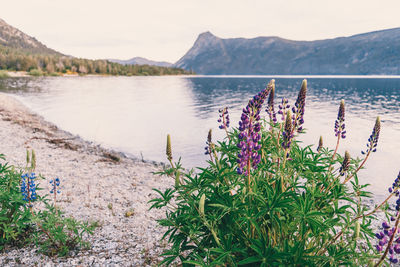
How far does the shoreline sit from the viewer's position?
5891 millimetres

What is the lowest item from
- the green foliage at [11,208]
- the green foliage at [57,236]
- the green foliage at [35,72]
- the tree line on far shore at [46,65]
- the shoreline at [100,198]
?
the shoreline at [100,198]

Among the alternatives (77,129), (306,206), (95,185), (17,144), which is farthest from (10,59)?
(306,206)

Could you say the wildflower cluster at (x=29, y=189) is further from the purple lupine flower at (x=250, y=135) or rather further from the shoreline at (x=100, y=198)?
the purple lupine flower at (x=250, y=135)

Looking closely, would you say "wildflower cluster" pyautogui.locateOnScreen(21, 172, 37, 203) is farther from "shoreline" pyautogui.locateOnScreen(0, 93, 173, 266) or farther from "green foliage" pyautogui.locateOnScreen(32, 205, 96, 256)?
"shoreline" pyautogui.locateOnScreen(0, 93, 173, 266)

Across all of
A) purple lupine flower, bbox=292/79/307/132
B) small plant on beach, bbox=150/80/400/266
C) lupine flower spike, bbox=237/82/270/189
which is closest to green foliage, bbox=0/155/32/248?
small plant on beach, bbox=150/80/400/266

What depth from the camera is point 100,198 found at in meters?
9.98

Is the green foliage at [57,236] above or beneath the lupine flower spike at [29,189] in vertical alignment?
beneath

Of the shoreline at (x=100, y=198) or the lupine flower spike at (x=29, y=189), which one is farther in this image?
the shoreline at (x=100, y=198)

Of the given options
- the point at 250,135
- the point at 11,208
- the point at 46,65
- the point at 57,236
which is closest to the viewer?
the point at 250,135

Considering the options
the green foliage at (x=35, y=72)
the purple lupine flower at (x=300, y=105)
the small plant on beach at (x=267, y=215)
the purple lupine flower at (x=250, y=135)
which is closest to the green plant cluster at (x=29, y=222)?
the small plant on beach at (x=267, y=215)

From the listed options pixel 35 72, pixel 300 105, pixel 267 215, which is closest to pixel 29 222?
pixel 267 215

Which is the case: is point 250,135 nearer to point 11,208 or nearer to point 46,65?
point 11,208

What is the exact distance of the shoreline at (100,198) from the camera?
589 centimetres

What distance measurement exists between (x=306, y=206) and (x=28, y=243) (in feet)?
20.4
